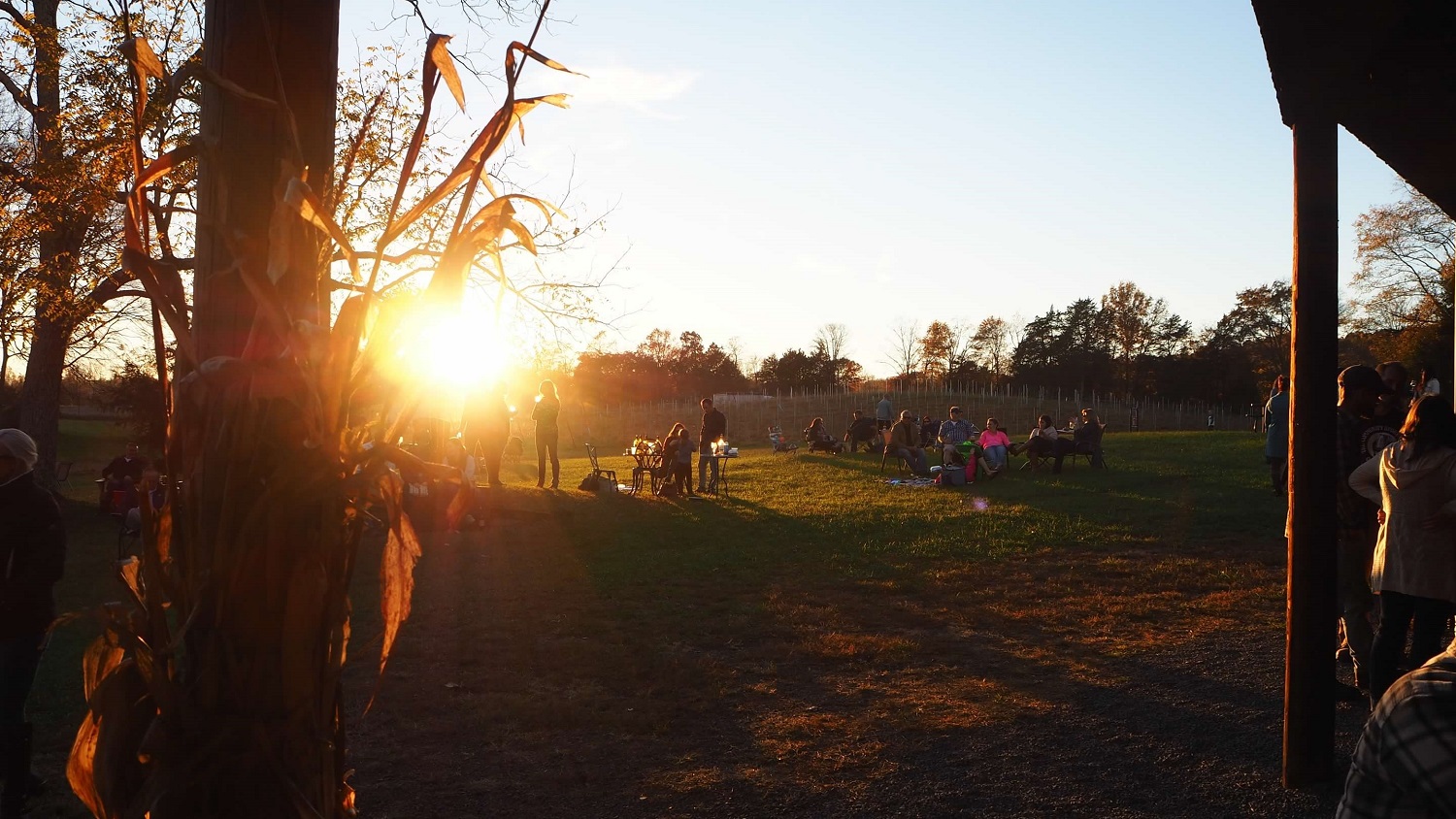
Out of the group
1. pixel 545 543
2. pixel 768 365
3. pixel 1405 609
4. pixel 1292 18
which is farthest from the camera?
pixel 768 365

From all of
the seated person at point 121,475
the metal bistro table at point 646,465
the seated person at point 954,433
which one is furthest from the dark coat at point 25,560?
the seated person at point 954,433

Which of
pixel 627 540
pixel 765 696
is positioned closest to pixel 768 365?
pixel 627 540

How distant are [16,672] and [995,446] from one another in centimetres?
1715

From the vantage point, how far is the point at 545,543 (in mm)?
12891

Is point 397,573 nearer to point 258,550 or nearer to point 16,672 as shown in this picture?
point 258,550

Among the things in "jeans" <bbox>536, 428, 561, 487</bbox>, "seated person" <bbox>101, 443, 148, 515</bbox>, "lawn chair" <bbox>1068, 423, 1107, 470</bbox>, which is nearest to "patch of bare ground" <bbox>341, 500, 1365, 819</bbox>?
"seated person" <bbox>101, 443, 148, 515</bbox>

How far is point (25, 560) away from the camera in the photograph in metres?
4.41

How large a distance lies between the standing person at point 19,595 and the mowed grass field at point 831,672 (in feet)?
1.11

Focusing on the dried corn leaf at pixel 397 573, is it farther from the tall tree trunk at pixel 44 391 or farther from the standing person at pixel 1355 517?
the tall tree trunk at pixel 44 391

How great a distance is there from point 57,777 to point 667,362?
253ft

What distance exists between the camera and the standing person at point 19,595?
4.36m

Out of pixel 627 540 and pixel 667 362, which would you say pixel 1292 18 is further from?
pixel 667 362

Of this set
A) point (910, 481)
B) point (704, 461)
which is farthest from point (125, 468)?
point (910, 481)

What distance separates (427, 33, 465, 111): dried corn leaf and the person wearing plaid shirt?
77.7 inches
